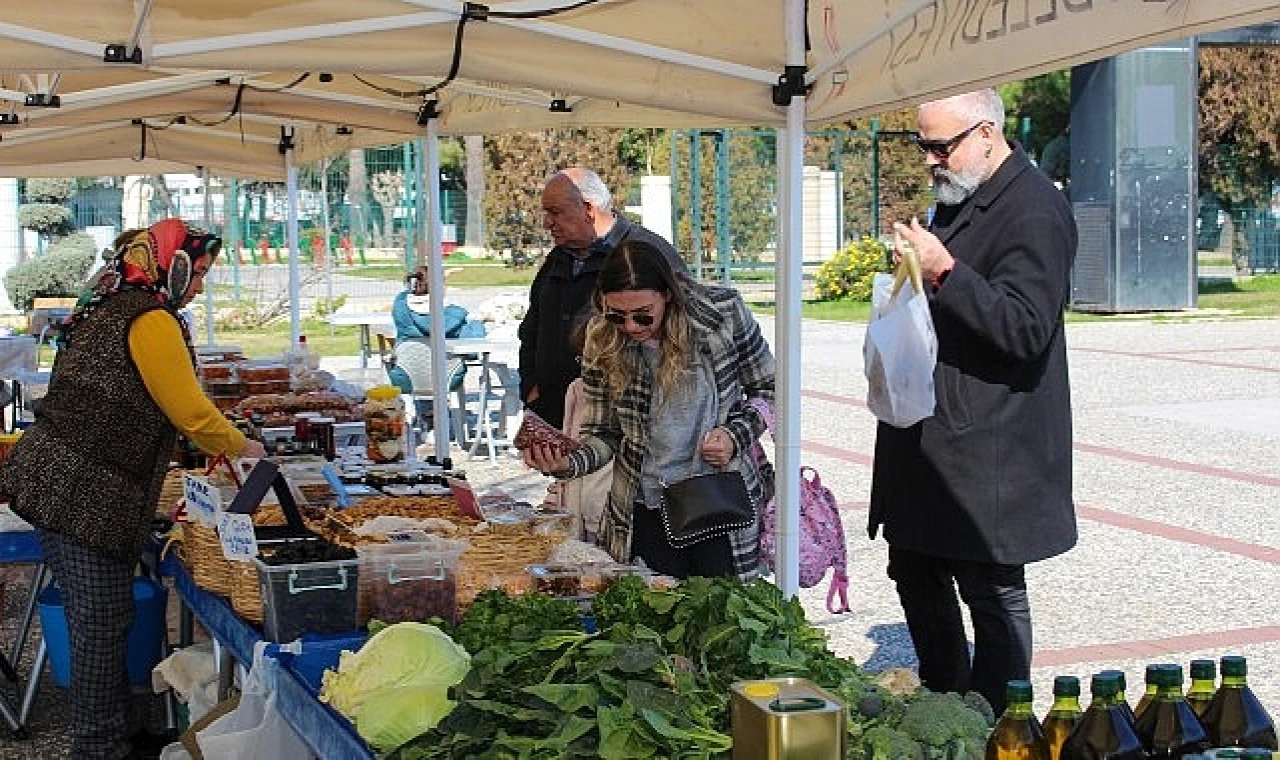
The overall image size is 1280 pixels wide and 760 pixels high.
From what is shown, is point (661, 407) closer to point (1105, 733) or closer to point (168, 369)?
point (168, 369)

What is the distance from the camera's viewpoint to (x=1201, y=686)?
2.37m

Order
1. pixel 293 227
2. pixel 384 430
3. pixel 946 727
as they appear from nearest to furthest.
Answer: pixel 946 727, pixel 384 430, pixel 293 227

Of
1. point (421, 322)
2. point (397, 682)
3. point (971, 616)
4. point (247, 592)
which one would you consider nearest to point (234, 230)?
point (421, 322)

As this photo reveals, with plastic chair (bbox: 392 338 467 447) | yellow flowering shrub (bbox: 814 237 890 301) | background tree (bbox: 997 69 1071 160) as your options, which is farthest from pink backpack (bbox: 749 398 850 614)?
background tree (bbox: 997 69 1071 160)

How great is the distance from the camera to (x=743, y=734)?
6.61 ft

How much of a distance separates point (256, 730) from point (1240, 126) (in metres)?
35.0

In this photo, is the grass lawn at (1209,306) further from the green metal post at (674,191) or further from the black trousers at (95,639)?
the black trousers at (95,639)

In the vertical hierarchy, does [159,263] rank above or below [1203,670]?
above

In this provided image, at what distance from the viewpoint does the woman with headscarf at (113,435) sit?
5.01 m

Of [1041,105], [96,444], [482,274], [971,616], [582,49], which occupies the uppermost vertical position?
[1041,105]

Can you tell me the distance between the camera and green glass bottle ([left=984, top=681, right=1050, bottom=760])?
2.36 metres

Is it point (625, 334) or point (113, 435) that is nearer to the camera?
point (625, 334)

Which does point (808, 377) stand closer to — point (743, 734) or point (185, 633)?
point (185, 633)

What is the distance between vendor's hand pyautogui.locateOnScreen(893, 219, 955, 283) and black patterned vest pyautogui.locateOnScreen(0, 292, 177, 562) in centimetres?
232
